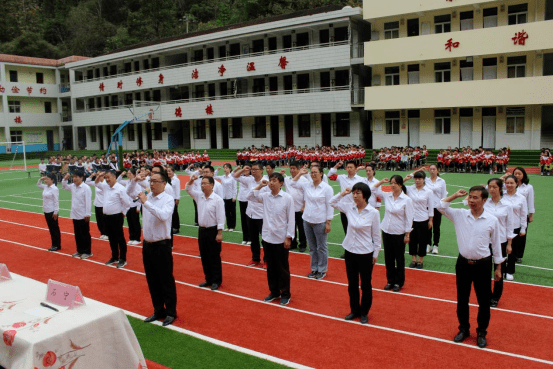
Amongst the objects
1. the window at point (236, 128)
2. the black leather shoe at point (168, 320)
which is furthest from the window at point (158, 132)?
the black leather shoe at point (168, 320)

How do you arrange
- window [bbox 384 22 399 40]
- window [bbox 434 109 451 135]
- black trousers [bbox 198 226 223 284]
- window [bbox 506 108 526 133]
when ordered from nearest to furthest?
black trousers [bbox 198 226 223 284] → window [bbox 506 108 526 133] → window [bbox 434 109 451 135] → window [bbox 384 22 399 40]

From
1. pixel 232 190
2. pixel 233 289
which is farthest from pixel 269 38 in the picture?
pixel 233 289

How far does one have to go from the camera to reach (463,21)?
25969 millimetres

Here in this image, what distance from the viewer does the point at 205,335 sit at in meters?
5.59

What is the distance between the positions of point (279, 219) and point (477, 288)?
2.77m

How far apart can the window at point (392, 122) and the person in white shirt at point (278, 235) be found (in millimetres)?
24082

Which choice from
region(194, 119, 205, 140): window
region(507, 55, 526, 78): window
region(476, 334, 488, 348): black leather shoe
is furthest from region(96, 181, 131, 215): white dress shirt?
region(194, 119, 205, 140): window

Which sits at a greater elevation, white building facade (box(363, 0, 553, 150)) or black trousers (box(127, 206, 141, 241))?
white building facade (box(363, 0, 553, 150))

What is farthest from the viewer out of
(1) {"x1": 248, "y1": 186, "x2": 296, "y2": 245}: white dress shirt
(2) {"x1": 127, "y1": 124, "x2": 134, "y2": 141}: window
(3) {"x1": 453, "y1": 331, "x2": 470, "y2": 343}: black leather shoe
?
(2) {"x1": 127, "y1": 124, "x2": 134, "y2": 141}: window

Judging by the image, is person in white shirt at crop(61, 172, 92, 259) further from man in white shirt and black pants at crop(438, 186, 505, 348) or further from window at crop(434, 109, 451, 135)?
window at crop(434, 109, 451, 135)

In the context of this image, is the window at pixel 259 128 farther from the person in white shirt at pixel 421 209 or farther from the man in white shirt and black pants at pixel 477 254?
the man in white shirt and black pants at pixel 477 254

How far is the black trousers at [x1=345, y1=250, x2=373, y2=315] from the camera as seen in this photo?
5719 mm

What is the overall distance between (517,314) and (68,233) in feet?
35.7

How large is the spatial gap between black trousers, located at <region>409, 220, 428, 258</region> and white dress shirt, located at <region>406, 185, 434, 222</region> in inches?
4.2
